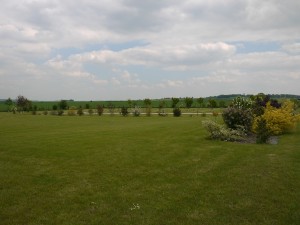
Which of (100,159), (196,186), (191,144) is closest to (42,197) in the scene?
(196,186)

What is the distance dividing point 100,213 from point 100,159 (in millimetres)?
5218

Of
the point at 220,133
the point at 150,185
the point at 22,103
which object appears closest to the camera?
the point at 150,185

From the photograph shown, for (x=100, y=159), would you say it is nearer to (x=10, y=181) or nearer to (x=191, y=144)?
(x=10, y=181)

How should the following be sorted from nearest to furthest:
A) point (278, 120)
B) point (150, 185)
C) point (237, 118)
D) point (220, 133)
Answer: point (150, 185) → point (220, 133) → point (237, 118) → point (278, 120)

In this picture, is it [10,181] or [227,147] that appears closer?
[10,181]

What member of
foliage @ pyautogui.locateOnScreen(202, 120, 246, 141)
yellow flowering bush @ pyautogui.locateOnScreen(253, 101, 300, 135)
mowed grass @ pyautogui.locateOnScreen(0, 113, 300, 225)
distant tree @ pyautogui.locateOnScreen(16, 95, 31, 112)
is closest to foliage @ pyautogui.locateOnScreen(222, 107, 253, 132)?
yellow flowering bush @ pyautogui.locateOnScreen(253, 101, 300, 135)

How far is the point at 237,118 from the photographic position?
19625 mm

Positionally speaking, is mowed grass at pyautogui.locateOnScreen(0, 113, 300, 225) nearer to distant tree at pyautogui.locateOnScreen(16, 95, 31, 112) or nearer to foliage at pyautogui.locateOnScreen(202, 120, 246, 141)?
foliage at pyautogui.locateOnScreen(202, 120, 246, 141)

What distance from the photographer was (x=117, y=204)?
6.93 m

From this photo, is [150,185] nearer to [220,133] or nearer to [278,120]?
[220,133]

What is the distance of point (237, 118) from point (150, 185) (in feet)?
40.7

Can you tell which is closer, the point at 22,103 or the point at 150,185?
the point at 150,185

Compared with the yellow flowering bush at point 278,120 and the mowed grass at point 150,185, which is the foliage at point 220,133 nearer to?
the mowed grass at point 150,185

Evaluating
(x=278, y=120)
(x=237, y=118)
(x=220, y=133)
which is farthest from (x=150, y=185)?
(x=278, y=120)
